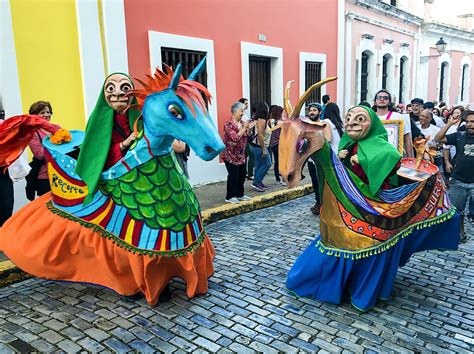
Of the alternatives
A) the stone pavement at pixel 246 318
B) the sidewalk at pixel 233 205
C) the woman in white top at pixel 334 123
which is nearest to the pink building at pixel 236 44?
the sidewalk at pixel 233 205

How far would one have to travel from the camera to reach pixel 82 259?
134 inches

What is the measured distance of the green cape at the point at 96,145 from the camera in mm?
3215

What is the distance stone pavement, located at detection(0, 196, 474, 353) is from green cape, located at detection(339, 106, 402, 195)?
1022mm

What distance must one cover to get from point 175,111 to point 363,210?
5.11 ft

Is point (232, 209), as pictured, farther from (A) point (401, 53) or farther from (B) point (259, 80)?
(A) point (401, 53)

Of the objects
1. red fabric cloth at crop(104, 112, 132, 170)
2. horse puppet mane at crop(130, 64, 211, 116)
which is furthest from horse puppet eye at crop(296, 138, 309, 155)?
red fabric cloth at crop(104, 112, 132, 170)

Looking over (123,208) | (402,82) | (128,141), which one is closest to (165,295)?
(123,208)

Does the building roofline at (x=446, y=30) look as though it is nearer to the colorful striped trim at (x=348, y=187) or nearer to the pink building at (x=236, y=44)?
the pink building at (x=236, y=44)

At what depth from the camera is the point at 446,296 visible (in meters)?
3.55

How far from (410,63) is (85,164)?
16.0 meters

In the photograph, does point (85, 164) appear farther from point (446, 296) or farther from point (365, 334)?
point (446, 296)

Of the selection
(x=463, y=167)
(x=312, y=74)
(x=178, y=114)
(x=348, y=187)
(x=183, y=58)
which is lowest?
(x=463, y=167)

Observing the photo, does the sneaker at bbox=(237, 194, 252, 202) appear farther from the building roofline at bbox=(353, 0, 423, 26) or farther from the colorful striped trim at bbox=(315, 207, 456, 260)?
the building roofline at bbox=(353, 0, 423, 26)

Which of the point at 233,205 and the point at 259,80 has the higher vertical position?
the point at 259,80
